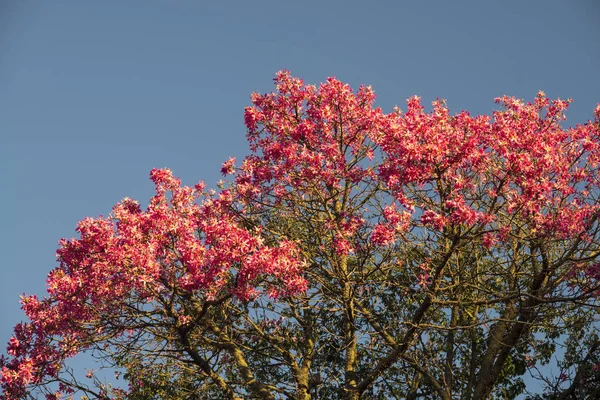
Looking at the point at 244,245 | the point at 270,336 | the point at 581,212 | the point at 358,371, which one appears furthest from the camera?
the point at 358,371

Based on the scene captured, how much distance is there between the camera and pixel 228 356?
16.1 m

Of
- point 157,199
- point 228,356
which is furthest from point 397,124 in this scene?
point 228,356

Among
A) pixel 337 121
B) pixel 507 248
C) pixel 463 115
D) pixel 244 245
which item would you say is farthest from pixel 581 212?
pixel 244 245

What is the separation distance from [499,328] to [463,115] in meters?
5.25

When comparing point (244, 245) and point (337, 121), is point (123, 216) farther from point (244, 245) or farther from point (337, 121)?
point (337, 121)

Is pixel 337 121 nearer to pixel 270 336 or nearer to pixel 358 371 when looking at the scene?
pixel 270 336

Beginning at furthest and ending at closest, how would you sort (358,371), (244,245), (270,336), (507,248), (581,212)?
1. (358,371)
2. (270,336)
3. (507,248)
4. (581,212)
5. (244,245)

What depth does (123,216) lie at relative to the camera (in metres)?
14.5

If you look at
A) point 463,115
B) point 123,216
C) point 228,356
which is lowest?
point 228,356

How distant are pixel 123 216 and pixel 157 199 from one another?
1.10 m

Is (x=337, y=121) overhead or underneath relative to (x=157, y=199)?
overhead

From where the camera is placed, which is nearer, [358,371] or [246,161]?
[246,161]

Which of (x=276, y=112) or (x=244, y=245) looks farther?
(x=276, y=112)

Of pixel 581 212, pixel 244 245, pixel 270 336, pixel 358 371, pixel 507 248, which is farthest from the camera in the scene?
pixel 358 371
